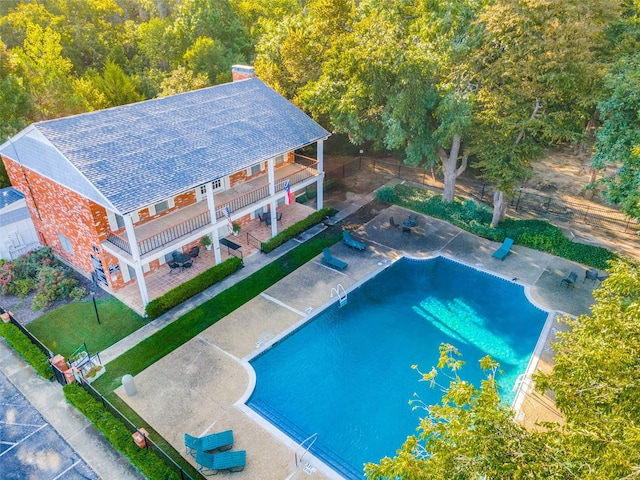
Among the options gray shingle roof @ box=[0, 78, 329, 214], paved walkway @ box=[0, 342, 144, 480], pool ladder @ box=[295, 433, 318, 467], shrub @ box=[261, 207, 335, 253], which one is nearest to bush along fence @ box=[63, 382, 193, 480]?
paved walkway @ box=[0, 342, 144, 480]

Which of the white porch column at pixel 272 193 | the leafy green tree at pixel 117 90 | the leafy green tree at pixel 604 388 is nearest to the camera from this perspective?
the leafy green tree at pixel 604 388

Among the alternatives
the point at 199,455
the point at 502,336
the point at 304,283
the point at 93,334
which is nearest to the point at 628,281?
the point at 502,336

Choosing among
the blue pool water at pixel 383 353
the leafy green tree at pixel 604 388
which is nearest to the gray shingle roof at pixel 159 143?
the blue pool water at pixel 383 353

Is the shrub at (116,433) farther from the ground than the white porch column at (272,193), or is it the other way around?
the white porch column at (272,193)

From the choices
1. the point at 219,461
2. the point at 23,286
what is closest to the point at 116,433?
the point at 219,461

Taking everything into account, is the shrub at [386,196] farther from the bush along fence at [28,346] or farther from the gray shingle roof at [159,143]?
the bush along fence at [28,346]

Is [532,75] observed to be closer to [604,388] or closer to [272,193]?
[272,193]

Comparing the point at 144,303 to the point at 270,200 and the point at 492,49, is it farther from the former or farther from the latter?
the point at 492,49
